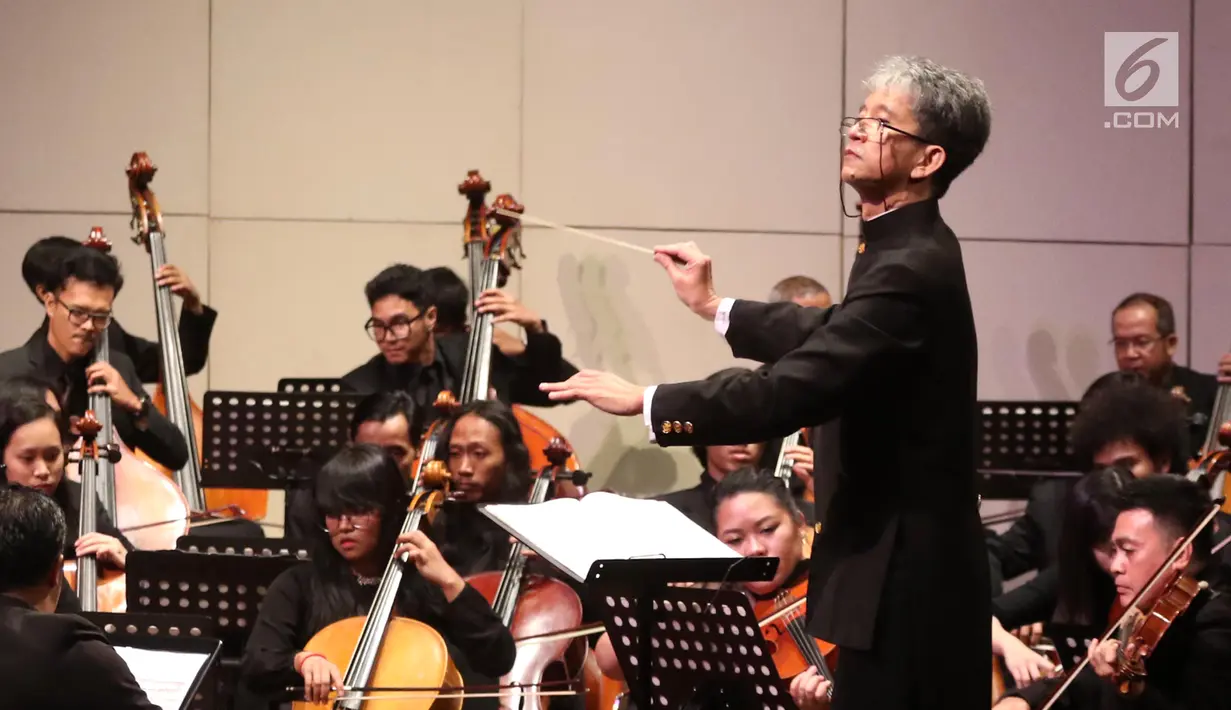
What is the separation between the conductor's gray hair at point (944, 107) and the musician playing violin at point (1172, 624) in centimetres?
123

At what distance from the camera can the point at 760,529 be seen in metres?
3.42

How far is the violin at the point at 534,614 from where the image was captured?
353 cm

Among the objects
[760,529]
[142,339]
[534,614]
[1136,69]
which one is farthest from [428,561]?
[1136,69]

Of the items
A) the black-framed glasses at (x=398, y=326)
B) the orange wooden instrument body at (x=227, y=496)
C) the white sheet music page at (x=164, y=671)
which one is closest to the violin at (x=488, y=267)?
the black-framed glasses at (x=398, y=326)

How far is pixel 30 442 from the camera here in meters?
3.49

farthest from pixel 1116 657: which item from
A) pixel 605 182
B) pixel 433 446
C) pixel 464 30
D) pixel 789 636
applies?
pixel 464 30

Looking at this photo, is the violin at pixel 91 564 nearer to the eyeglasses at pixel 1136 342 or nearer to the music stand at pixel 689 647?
the music stand at pixel 689 647

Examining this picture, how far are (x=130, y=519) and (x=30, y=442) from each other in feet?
1.42

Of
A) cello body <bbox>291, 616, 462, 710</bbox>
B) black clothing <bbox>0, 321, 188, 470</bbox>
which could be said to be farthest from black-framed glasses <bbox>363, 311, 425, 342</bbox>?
cello body <bbox>291, 616, 462, 710</bbox>

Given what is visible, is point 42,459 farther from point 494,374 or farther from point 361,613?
point 494,374

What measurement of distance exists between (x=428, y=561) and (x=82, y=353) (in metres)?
1.46

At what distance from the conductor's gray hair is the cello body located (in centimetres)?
157

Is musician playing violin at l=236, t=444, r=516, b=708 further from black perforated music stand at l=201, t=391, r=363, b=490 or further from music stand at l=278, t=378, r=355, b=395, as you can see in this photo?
music stand at l=278, t=378, r=355, b=395

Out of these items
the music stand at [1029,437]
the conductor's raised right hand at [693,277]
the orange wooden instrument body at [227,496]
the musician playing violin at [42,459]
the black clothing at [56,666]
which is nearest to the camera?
the black clothing at [56,666]
